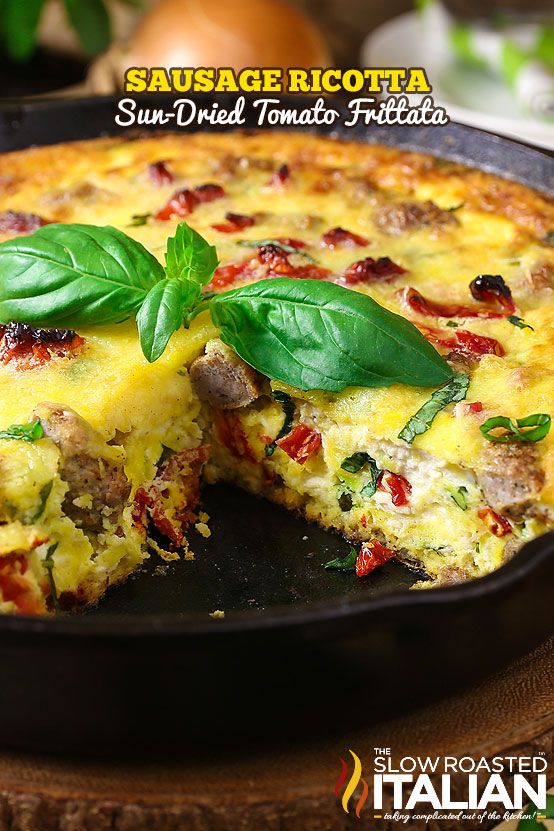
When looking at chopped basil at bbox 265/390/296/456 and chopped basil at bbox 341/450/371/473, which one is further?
chopped basil at bbox 265/390/296/456

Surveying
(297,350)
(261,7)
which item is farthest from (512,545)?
(261,7)

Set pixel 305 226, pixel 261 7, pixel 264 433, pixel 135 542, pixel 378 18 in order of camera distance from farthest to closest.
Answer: pixel 378 18 → pixel 261 7 → pixel 305 226 → pixel 264 433 → pixel 135 542

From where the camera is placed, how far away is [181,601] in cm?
386

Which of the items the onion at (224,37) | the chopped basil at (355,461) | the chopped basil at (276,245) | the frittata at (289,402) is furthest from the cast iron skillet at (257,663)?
the onion at (224,37)

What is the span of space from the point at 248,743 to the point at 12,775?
68 cm

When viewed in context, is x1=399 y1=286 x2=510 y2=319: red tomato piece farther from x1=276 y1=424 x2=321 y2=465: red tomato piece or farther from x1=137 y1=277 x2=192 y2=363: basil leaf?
x1=137 y1=277 x2=192 y2=363: basil leaf

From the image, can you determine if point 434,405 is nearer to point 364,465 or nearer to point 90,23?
point 364,465

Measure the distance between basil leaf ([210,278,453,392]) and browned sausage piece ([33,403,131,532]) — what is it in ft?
2.13

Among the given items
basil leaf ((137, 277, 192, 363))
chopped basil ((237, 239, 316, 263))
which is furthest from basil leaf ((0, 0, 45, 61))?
basil leaf ((137, 277, 192, 363))

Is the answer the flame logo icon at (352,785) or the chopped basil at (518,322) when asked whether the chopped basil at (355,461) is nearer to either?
the chopped basil at (518,322)

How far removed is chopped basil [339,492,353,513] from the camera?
420cm

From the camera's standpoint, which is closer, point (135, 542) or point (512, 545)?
point (512, 545)

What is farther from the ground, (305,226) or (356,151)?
(356,151)

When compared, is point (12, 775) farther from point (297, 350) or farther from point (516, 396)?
point (516, 396)
